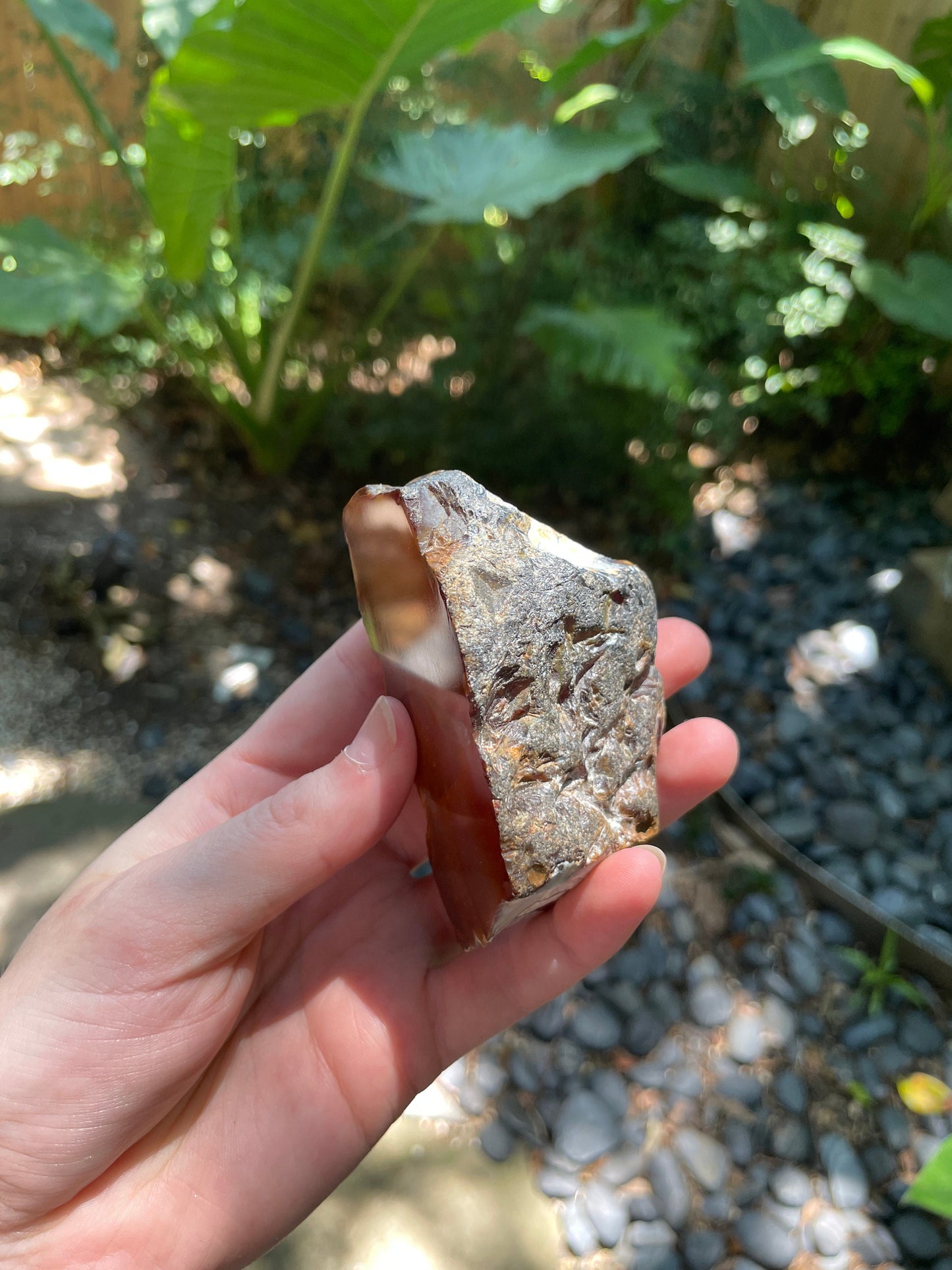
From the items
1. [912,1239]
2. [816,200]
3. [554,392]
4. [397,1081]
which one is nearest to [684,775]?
[397,1081]

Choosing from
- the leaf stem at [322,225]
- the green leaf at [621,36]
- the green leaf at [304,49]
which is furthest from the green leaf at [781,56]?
the leaf stem at [322,225]

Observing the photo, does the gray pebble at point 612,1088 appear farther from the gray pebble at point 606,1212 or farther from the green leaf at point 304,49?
the green leaf at point 304,49

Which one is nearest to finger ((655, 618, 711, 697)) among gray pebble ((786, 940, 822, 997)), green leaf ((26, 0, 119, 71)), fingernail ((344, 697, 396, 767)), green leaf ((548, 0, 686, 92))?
fingernail ((344, 697, 396, 767))

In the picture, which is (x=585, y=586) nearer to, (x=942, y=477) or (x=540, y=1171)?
(x=540, y=1171)

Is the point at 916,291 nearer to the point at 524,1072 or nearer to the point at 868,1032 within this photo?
the point at 868,1032

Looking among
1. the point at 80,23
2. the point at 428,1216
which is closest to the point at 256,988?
the point at 428,1216

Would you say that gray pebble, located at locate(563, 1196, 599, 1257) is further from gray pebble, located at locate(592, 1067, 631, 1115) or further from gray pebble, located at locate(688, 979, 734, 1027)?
gray pebble, located at locate(688, 979, 734, 1027)
